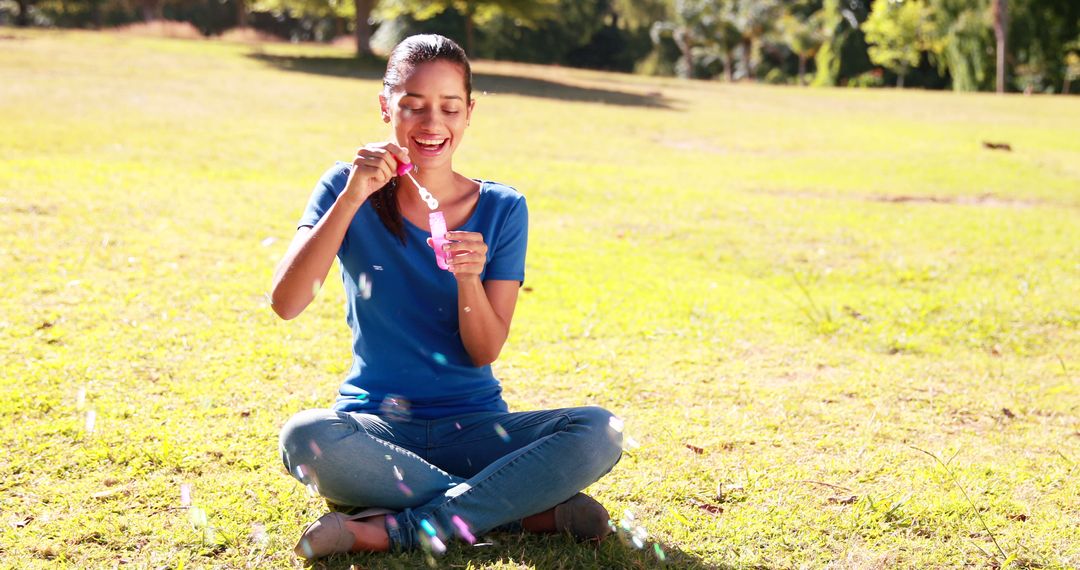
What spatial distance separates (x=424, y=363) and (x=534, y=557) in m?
0.68

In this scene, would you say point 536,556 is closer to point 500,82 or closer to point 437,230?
point 437,230

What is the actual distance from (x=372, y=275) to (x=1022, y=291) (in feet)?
19.0

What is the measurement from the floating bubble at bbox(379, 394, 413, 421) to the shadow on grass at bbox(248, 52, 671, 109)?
20.1 metres

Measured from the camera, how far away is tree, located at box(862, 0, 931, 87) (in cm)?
4003

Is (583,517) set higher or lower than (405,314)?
lower

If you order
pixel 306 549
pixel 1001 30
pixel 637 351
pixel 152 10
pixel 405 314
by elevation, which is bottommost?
pixel 637 351

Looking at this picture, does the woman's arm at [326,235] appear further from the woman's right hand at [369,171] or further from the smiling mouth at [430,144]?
the smiling mouth at [430,144]

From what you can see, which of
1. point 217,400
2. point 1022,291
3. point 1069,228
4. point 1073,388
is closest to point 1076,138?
point 1069,228

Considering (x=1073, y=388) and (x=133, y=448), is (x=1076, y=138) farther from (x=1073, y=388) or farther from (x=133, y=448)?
(x=133, y=448)

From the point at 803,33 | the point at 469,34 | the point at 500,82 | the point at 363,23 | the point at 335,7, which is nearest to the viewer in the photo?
the point at 500,82

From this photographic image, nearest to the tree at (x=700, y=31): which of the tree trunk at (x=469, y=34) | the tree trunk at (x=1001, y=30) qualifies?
the tree trunk at (x=469, y=34)

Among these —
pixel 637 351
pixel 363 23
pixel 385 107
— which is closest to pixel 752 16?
pixel 363 23

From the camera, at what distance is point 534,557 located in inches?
114

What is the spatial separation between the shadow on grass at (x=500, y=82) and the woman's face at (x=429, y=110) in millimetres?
19855
